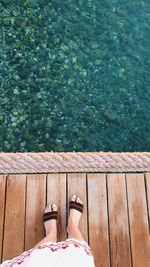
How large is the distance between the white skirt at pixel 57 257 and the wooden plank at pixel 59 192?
30 cm

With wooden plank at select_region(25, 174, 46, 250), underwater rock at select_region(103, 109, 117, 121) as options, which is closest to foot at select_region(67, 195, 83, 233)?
wooden plank at select_region(25, 174, 46, 250)

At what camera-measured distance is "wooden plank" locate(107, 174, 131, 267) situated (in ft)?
5.80

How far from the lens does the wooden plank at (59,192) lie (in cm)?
186

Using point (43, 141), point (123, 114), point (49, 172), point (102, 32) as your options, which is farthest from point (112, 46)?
point (49, 172)

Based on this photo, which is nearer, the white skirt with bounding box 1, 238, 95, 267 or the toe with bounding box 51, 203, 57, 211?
the white skirt with bounding box 1, 238, 95, 267

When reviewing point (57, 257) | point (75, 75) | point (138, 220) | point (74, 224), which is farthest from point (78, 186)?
point (75, 75)

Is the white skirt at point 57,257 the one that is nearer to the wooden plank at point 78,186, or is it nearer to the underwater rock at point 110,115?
the wooden plank at point 78,186

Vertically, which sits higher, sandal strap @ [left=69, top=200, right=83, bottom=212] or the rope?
the rope

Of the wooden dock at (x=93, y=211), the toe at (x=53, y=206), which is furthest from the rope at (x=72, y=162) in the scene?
the toe at (x=53, y=206)

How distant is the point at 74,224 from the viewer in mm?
1777

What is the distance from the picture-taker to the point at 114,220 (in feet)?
6.03

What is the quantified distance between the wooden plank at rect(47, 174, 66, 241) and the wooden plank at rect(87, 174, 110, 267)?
12 centimetres

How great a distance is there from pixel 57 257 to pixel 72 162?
0.59 metres

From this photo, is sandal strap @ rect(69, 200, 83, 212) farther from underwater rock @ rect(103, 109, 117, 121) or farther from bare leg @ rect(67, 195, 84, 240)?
underwater rock @ rect(103, 109, 117, 121)
